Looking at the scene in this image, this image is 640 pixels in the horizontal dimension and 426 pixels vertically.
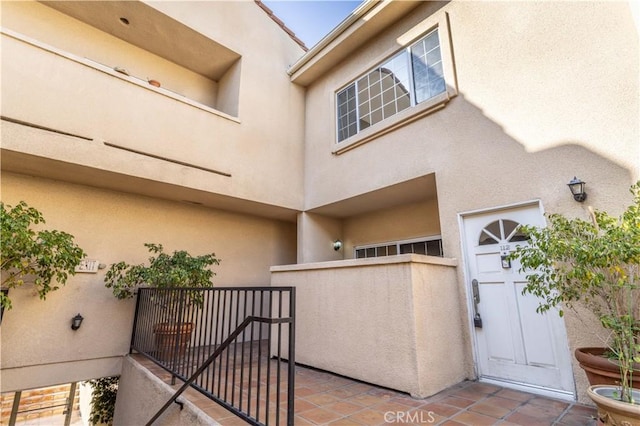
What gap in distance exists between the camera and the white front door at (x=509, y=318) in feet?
11.3

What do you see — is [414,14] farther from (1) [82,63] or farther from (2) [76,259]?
(2) [76,259]

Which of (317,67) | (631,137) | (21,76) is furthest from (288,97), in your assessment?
(631,137)

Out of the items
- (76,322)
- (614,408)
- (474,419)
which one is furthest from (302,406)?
(76,322)

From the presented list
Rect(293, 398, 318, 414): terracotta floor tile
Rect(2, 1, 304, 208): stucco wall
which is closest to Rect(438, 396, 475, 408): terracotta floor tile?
Rect(293, 398, 318, 414): terracotta floor tile

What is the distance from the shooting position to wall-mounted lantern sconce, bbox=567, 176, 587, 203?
3.34 metres

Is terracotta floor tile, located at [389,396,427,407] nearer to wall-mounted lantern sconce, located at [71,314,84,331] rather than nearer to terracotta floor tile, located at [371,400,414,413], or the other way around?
terracotta floor tile, located at [371,400,414,413]

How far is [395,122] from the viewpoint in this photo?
17.5 ft

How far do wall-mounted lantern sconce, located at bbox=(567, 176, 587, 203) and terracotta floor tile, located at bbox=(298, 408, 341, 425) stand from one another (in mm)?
3441

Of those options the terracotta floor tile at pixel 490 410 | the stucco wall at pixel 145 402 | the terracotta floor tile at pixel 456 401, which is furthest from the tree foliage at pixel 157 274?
the terracotta floor tile at pixel 490 410

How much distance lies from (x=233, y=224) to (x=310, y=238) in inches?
71.5

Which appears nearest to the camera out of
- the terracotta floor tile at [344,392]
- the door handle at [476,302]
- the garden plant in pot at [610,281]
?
the garden plant in pot at [610,281]

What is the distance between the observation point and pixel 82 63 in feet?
15.4

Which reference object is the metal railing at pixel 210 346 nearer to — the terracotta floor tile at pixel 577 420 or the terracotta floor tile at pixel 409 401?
the terracotta floor tile at pixel 409 401

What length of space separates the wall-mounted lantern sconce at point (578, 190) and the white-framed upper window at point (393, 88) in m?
2.37
